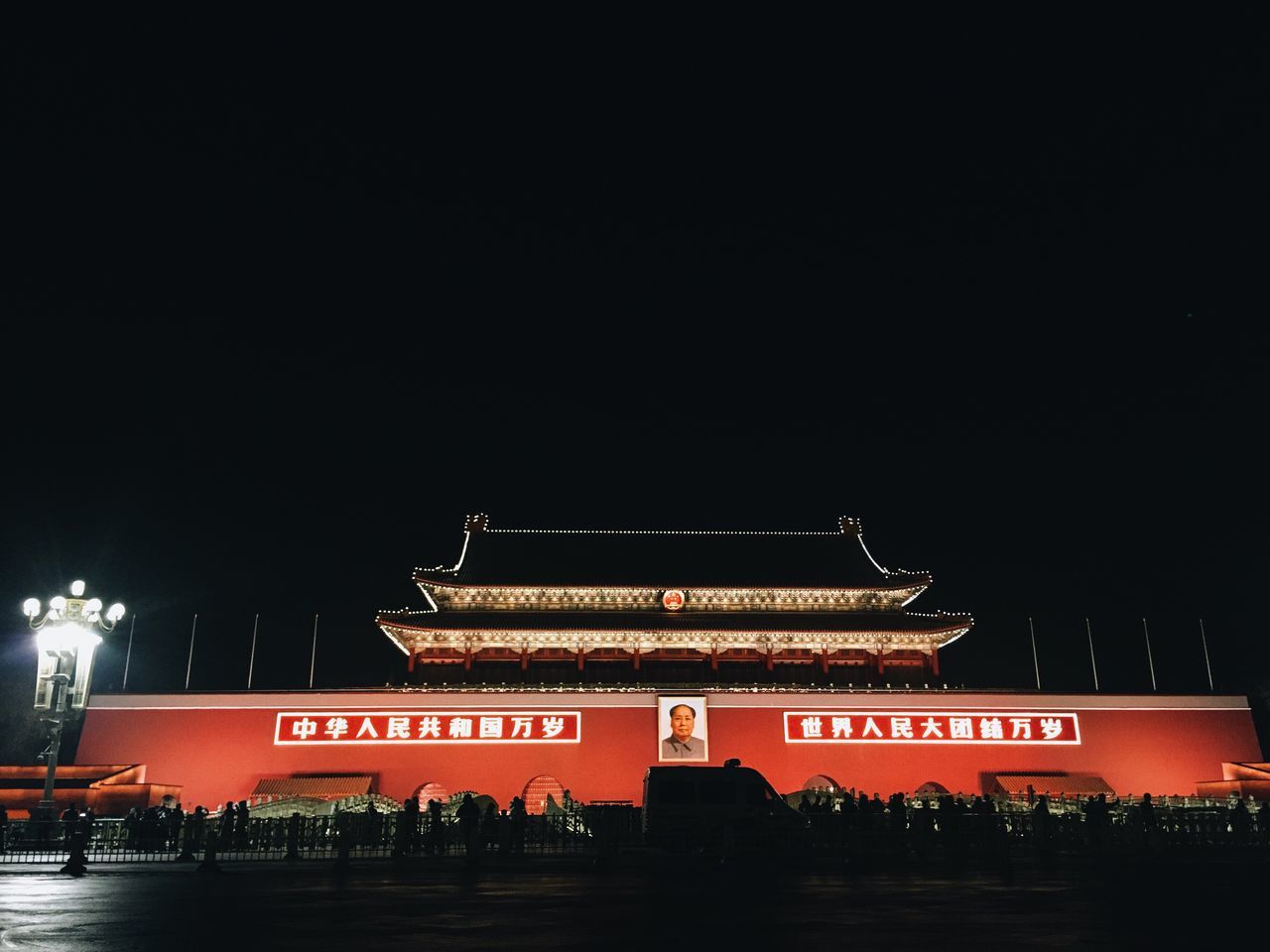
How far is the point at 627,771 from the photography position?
27.4 m

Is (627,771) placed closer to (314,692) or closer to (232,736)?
(314,692)

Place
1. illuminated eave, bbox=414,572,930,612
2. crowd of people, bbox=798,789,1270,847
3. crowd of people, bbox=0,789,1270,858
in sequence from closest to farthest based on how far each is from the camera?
crowd of people, bbox=798,789,1270,847 < crowd of people, bbox=0,789,1270,858 < illuminated eave, bbox=414,572,930,612

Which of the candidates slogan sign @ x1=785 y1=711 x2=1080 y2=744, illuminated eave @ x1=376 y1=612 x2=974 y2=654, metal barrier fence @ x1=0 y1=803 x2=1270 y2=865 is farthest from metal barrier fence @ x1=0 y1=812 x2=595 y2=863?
illuminated eave @ x1=376 y1=612 x2=974 y2=654

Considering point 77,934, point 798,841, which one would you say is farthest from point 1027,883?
point 77,934

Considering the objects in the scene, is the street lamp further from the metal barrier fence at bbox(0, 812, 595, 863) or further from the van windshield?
the van windshield

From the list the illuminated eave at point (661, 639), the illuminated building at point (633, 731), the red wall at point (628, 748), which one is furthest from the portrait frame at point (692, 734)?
the illuminated eave at point (661, 639)

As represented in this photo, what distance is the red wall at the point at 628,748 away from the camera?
27047mm

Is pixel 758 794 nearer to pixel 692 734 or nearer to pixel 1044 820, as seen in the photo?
pixel 1044 820

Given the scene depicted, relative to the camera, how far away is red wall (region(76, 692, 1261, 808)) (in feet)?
88.7

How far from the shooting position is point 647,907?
29.8ft

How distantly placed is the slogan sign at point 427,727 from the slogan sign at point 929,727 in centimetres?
688

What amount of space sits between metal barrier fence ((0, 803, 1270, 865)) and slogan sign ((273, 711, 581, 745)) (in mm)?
9141

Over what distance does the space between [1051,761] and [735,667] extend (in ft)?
32.2

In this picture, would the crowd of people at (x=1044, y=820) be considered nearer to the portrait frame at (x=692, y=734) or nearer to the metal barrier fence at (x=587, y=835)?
the metal barrier fence at (x=587, y=835)
